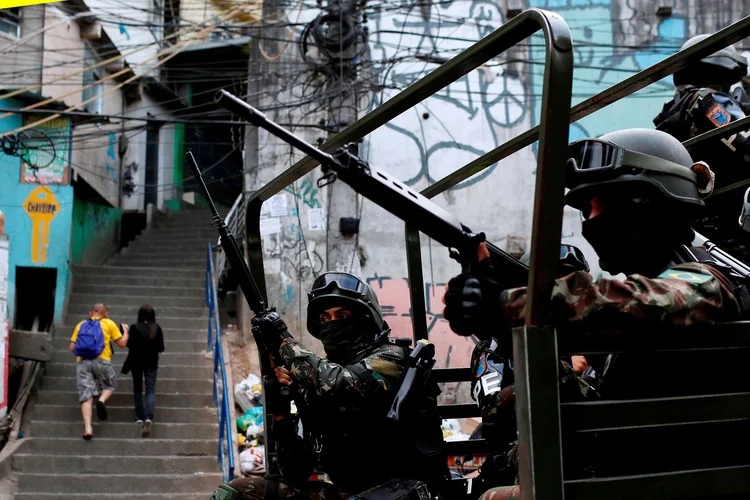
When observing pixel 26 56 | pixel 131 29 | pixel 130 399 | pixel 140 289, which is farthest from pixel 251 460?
A: pixel 131 29

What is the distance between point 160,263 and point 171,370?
404 centimetres

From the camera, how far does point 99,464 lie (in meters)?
10.1

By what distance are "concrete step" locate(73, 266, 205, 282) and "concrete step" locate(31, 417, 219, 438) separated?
3526mm

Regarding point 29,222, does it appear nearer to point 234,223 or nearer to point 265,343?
point 234,223

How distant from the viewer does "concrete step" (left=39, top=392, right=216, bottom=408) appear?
36.8 feet

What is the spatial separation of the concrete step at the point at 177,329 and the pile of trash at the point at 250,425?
1.45 meters

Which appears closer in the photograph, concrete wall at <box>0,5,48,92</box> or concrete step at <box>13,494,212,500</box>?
concrete step at <box>13,494,212,500</box>

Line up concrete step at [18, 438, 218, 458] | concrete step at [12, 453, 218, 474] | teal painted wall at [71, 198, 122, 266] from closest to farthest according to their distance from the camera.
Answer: concrete step at [12, 453, 218, 474] → concrete step at [18, 438, 218, 458] → teal painted wall at [71, 198, 122, 266]

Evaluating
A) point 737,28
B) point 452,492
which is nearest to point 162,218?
point 452,492

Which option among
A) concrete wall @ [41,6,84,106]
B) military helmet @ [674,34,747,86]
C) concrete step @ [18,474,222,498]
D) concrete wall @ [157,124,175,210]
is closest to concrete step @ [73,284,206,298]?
concrete wall @ [41,6,84,106]

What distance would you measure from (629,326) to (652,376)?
1.02 feet

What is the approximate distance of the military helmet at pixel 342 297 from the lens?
4020 mm

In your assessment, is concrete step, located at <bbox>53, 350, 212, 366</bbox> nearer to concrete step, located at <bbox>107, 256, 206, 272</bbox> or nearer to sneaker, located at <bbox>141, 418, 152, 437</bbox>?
sneaker, located at <bbox>141, 418, 152, 437</bbox>

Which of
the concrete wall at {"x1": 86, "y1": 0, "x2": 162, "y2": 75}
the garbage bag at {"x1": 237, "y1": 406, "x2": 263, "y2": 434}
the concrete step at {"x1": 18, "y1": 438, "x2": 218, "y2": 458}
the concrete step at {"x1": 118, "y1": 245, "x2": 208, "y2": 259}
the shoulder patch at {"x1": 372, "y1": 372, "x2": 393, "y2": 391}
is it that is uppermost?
the concrete wall at {"x1": 86, "y1": 0, "x2": 162, "y2": 75}
